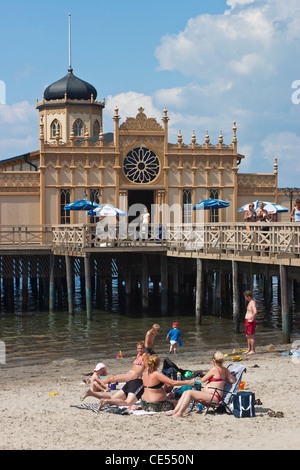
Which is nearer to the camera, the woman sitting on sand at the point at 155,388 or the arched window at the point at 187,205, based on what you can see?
the woman sitting on sand at the point at 155,388

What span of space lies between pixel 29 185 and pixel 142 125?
7124 millimetres

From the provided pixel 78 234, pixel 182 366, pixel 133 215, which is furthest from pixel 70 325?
pixel 182 366

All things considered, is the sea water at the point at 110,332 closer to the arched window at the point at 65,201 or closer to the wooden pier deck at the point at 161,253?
the wooden pier deck at the point at 161,253

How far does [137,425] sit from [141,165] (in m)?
32.7

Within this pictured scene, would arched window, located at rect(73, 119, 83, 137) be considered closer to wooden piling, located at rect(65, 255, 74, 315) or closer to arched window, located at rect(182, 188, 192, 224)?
arched window, located at rect(182, 188, 192, 224)

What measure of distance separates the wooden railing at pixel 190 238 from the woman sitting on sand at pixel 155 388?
1076cm

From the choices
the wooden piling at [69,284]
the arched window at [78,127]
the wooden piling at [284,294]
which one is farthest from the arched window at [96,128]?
the wooden piling at [284,294]

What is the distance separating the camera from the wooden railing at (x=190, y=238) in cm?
2598

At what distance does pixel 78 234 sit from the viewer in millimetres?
36000

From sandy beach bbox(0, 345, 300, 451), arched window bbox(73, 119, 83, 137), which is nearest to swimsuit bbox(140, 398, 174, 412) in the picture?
sandy beach bbox(0, 345, 300, 451)

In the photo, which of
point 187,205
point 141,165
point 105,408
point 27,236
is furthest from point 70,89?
point 105,408

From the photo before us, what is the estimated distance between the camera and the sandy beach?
500 inches
